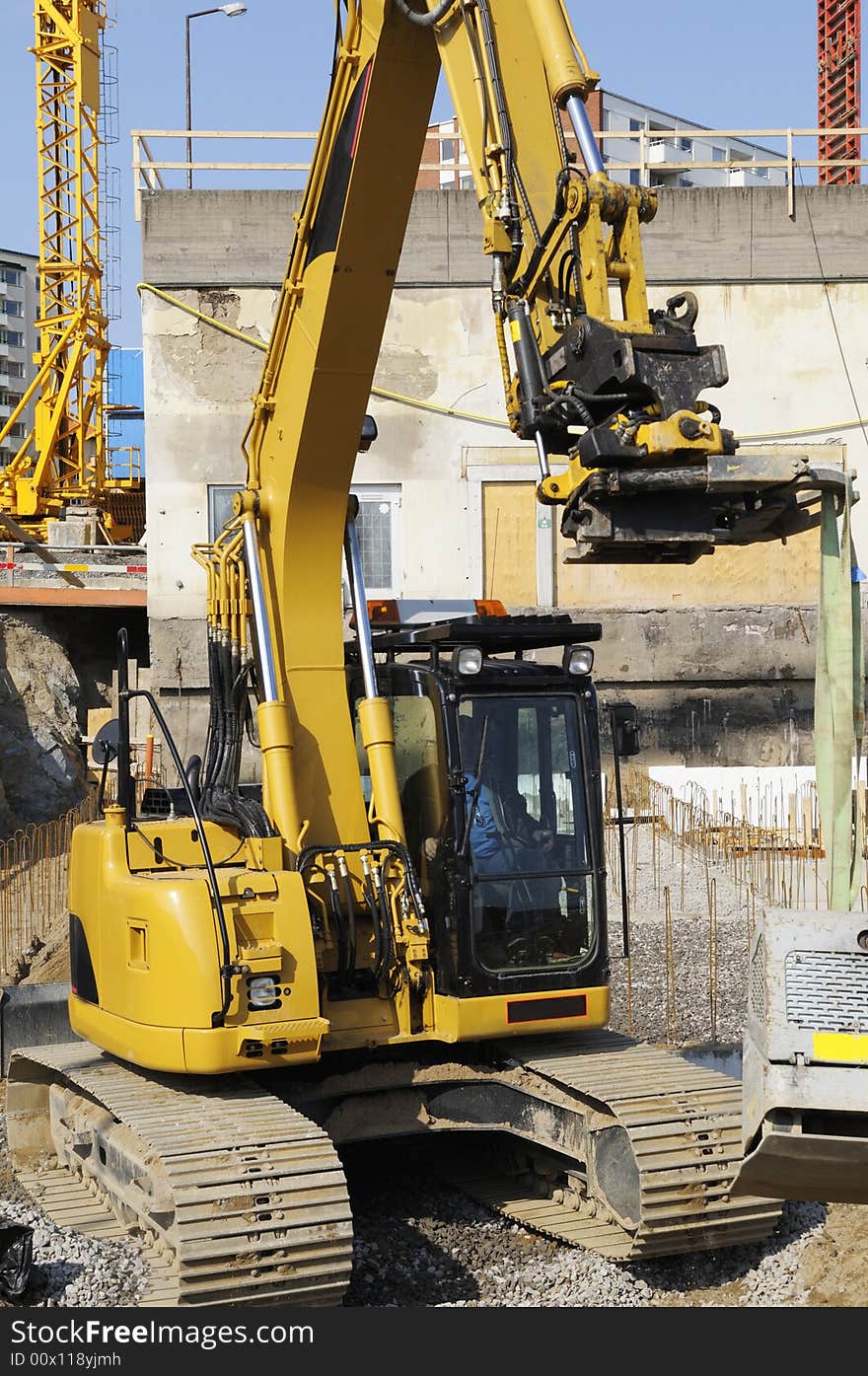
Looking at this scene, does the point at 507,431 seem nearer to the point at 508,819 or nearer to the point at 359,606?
the point at 359,606

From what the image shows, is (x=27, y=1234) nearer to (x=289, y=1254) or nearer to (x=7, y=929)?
(x=289, y=1254)

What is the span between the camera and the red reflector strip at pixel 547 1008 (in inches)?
274

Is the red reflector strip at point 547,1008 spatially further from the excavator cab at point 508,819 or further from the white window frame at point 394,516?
the white window frame at point 394,516

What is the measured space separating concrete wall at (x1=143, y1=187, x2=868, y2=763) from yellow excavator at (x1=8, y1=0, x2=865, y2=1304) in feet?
31.2

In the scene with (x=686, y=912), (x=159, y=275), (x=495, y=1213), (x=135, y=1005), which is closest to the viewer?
(x=135, y=1005)

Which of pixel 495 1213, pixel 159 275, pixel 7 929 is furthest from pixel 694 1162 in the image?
pixel 159 275

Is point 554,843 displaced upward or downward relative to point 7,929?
upward

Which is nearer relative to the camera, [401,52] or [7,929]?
[401,52]

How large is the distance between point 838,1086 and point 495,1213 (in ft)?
11.8

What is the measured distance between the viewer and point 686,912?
13.8m

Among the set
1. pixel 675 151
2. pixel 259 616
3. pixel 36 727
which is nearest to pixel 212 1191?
pixel 259 616

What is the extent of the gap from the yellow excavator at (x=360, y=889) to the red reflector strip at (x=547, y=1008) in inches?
0.6

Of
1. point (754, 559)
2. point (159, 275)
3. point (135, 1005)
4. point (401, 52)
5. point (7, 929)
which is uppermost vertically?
point (159, 275)

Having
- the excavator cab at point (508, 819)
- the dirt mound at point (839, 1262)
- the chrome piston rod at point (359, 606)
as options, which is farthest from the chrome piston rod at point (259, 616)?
the dirt mound at point (839, 1262)
